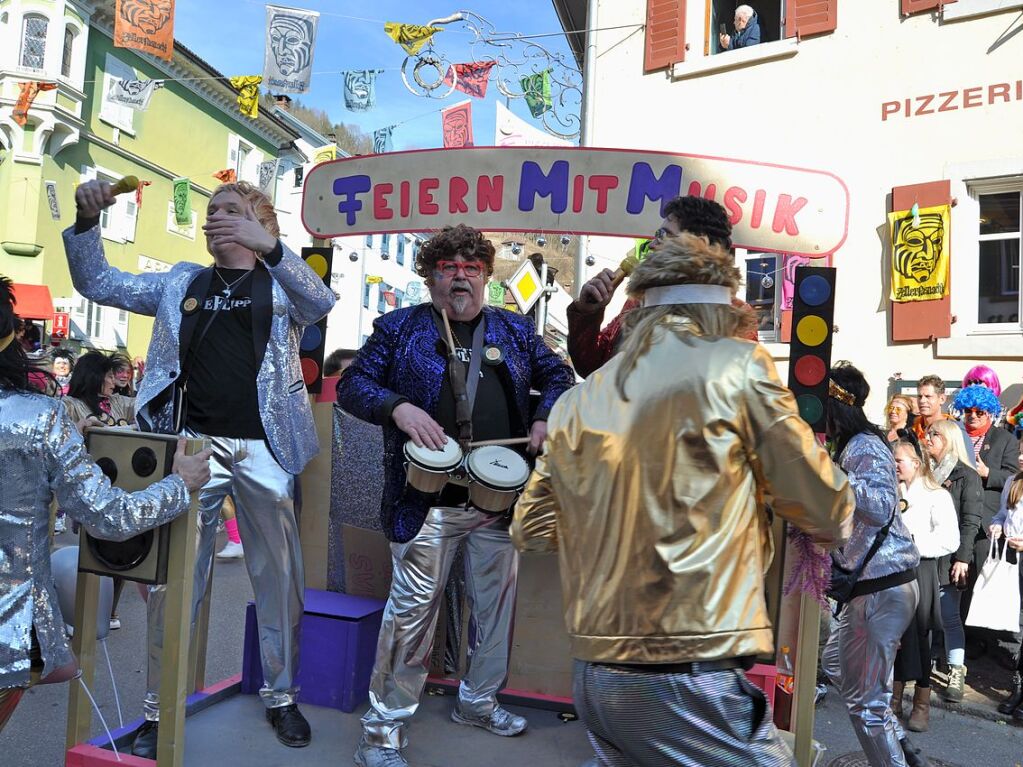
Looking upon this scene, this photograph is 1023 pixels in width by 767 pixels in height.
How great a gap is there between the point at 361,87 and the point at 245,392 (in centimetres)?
1089

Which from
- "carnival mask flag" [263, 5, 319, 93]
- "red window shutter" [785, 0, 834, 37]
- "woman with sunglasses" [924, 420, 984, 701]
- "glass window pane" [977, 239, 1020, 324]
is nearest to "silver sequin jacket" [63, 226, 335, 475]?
"woman with sunglasses" [924, 420, 984, 701]

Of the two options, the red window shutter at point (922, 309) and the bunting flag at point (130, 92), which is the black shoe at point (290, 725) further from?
the bunting flag at point (130, 92)

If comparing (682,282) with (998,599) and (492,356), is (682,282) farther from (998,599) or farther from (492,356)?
(998,599)

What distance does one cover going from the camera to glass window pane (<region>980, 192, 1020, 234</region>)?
28.3 feet

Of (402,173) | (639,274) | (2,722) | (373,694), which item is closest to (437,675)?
(373,694)

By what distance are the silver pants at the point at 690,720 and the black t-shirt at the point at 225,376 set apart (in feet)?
6.24

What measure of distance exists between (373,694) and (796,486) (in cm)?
194

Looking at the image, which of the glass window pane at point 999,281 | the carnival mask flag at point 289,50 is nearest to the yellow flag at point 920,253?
the glass window pane at point 999,281

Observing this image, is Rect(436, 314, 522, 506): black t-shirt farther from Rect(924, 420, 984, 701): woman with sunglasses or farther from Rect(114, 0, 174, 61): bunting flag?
Rect(114, 0, 174, 61): bunting flag

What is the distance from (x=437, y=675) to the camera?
153 inches

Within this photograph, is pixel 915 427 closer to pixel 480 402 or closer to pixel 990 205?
pixel 990 205

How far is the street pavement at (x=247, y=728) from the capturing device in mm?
3223

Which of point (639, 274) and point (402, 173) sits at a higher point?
point (402, 173)

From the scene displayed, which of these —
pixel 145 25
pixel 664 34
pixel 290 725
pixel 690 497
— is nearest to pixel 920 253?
pixel 664 34
